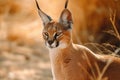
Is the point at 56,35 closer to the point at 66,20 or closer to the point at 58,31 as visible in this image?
the point at 58,31

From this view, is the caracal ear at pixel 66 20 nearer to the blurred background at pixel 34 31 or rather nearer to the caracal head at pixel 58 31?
the caracal head at pixel 58 31

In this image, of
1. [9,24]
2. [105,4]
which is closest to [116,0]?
[105,4]

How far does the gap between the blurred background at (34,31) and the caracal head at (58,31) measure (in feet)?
9.04

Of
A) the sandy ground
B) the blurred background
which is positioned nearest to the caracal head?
the blurred background

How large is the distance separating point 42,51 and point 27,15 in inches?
42.8

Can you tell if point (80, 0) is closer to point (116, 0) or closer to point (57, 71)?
point (116, 0)

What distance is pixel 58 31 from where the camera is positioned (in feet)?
20.6

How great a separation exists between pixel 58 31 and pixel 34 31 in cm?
503

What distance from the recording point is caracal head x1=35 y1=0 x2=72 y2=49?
20.4 feet

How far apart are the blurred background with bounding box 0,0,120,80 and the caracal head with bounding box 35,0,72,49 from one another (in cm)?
275

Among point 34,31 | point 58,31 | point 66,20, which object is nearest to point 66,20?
point 66,20

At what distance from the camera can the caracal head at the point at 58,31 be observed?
621 cm

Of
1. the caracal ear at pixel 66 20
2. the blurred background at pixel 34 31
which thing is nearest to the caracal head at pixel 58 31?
the caracal ear at pixel 66 20

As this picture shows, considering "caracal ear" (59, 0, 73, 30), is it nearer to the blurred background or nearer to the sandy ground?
the blurred background
